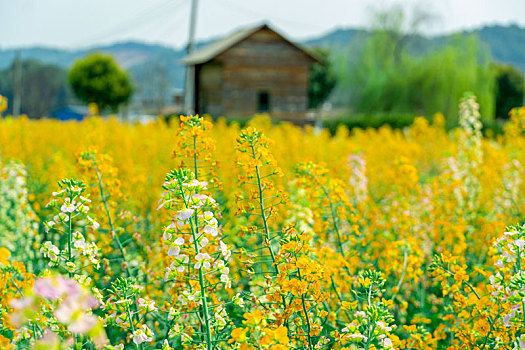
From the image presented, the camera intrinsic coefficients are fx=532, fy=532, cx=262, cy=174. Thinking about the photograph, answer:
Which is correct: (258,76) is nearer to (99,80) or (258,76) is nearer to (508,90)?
(99,80)

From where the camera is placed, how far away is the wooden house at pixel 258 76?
22.8m

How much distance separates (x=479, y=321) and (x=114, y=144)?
6.93 metres

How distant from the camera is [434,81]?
82.3 feet

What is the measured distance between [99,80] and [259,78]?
31.0m

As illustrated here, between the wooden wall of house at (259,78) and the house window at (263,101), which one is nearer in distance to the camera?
the wooden wall of house at (259,78)

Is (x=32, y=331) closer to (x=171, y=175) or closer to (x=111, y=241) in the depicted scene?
(x=111, y=241)

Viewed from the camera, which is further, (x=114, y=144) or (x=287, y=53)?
(x=287, y=53)

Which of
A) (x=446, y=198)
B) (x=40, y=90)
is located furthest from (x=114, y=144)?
(x=40, y=90)

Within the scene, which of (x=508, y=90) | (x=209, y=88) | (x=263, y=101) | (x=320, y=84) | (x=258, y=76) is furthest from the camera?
(x=320, y=84)

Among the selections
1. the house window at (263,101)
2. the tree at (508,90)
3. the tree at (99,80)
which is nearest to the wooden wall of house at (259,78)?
the house window at (263,101)

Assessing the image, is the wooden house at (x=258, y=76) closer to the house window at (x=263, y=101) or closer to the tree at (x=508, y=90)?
the house window at (x=263, y=101)

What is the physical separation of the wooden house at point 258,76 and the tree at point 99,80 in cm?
2864

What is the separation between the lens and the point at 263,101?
950 inches

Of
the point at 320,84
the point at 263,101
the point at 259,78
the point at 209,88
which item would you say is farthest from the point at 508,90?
the point at 209,88
